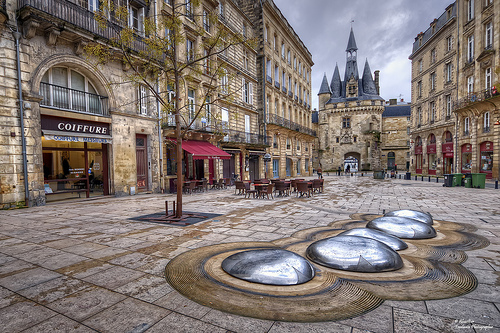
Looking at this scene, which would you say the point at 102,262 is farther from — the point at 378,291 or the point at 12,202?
the point at 12,202

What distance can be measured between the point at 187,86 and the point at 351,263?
53.4 ft

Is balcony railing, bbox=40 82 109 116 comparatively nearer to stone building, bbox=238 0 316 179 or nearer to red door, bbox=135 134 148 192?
red door, bbox=135 134 148 192

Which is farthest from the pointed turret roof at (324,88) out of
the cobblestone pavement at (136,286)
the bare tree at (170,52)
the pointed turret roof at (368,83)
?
the cobblestone pavement at (136,286)

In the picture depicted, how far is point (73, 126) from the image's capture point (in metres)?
11.6

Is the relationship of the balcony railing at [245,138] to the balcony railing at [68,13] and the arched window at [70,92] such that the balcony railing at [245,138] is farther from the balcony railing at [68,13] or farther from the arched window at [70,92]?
the balcony railing at [68,13]

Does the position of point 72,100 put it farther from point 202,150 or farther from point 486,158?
point 486,158

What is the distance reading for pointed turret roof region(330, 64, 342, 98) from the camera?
57969 millimetres

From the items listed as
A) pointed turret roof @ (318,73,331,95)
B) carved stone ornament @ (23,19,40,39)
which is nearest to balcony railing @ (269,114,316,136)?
carved stone ornament @ (23,19,40,39)

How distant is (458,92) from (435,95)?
470cm

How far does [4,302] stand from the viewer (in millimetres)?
2895

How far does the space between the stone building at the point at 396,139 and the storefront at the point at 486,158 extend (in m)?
38.1

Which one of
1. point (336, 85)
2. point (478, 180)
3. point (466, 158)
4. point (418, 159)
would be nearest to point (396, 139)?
point (336, 85)

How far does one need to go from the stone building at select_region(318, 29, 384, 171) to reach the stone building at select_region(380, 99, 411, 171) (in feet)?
29.8

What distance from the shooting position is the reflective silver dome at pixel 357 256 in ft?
11.9
